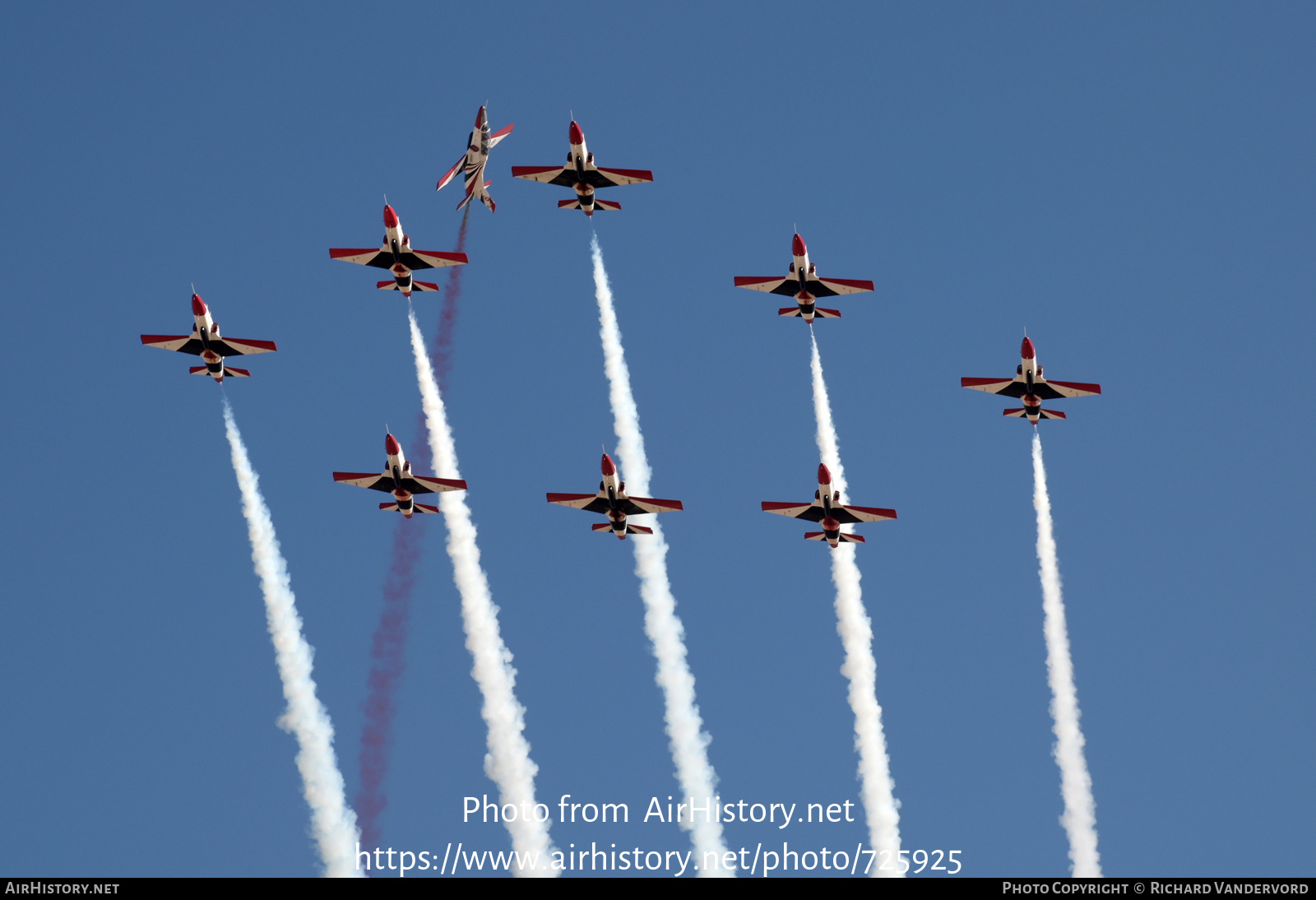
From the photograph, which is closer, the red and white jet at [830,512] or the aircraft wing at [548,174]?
the red and white jet at [830,512]

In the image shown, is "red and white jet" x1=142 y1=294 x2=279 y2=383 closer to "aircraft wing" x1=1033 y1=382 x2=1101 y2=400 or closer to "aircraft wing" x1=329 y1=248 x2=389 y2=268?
"aircraft wing" x1=329 y1=248 x2=389 y2=268

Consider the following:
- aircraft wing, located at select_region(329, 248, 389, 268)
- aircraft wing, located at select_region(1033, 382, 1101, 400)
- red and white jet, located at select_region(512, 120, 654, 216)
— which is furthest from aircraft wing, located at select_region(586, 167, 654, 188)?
aircraft wing, located at select_region(1033, 382, 1101, 400)

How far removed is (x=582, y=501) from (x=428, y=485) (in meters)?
7.78

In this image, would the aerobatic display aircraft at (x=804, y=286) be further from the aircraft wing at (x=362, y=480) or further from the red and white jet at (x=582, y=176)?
the aircraft wing at (x=362, y=480)

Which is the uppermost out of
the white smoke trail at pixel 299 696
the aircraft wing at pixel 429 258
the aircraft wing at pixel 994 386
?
the aircraft wing at pixel 429 258

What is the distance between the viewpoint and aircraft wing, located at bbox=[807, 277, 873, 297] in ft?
331

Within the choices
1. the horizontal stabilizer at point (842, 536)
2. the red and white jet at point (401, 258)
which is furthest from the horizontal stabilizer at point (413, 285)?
the horizontal stabilizer at point (842, 536)

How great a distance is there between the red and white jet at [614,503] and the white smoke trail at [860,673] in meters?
9.34

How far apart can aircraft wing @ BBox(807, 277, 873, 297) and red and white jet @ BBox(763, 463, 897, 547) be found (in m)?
10.4

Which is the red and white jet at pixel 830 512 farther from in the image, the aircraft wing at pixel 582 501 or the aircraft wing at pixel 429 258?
the aircraft wing at pixel 429 258

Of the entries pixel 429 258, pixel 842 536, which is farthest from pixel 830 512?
pixel 429 258

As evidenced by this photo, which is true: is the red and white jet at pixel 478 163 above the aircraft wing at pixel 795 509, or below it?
above

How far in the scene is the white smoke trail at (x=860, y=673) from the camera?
93.2 metres
